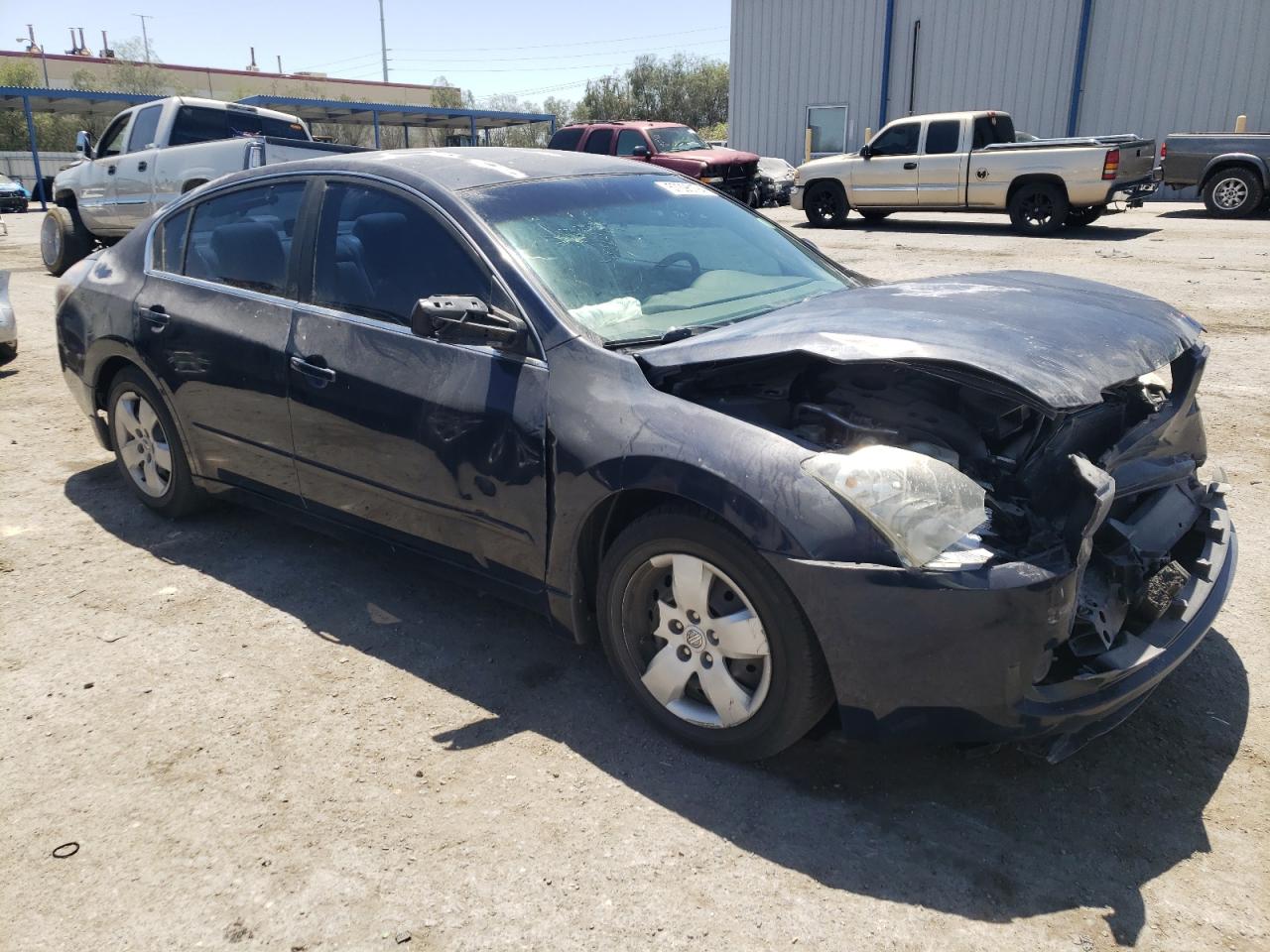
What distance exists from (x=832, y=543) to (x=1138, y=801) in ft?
3.83

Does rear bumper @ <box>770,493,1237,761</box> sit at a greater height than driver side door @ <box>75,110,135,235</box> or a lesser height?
lesser

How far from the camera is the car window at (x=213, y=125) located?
42.0 feet

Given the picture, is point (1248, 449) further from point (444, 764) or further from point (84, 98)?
point (84, 98)

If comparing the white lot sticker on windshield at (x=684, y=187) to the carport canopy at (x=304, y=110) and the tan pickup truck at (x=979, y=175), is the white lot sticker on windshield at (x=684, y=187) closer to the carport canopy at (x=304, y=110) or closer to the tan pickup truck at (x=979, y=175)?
the tan pickup truck at (x=979, y=175)

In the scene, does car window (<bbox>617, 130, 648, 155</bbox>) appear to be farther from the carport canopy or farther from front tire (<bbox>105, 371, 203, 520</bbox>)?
front tire (<bbox>105, 371, 203, 520</bbox>)

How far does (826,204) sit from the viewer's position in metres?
18.5

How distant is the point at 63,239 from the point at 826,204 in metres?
12.5

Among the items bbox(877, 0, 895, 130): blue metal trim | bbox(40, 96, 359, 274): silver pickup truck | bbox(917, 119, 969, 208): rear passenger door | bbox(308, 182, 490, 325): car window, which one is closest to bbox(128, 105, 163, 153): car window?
bbox(40, 96, 359, 274): silver pickup truck

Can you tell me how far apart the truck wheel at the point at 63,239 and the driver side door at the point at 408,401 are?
38.4ft

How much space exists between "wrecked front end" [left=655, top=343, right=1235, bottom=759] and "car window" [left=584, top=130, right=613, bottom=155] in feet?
57.0

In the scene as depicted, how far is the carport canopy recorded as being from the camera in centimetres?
3253

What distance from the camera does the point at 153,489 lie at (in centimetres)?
486

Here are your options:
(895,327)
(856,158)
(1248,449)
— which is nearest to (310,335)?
(895,327)

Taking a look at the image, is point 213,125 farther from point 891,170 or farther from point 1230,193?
point 1230,193
